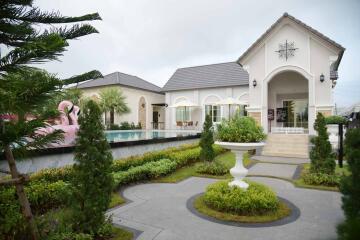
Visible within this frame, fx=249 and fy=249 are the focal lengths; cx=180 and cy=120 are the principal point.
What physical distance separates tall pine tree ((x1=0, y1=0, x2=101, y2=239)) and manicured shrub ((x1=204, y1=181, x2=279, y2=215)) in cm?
354

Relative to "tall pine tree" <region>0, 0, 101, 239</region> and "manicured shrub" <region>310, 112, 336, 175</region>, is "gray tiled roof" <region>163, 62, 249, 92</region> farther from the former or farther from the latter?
"tall pine tree" <region>0, 0, 101, 239</region>

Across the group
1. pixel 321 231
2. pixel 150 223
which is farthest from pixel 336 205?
pixel 150 223

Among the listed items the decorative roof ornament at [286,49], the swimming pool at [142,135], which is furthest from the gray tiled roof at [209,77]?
the decorative roof ornament at [286,49]

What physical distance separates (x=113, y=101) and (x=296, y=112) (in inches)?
671

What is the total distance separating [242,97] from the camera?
2345 cm

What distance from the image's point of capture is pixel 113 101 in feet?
83.8

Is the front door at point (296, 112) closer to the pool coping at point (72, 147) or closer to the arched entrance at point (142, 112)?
the pool coping at point (72, 147)

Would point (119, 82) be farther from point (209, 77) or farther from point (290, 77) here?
point (290, 77)

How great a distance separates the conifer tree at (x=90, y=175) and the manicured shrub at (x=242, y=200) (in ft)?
8.25

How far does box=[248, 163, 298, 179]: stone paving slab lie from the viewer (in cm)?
905

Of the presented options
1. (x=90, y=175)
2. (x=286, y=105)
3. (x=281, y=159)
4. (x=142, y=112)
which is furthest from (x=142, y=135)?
(x=90, y=175)

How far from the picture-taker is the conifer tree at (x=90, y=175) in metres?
3.58

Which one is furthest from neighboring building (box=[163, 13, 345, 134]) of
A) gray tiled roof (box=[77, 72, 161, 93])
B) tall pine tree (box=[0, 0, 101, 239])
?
gray tiled roof (box=[77, 72, 161, 93])

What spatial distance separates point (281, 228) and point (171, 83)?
954 inches
